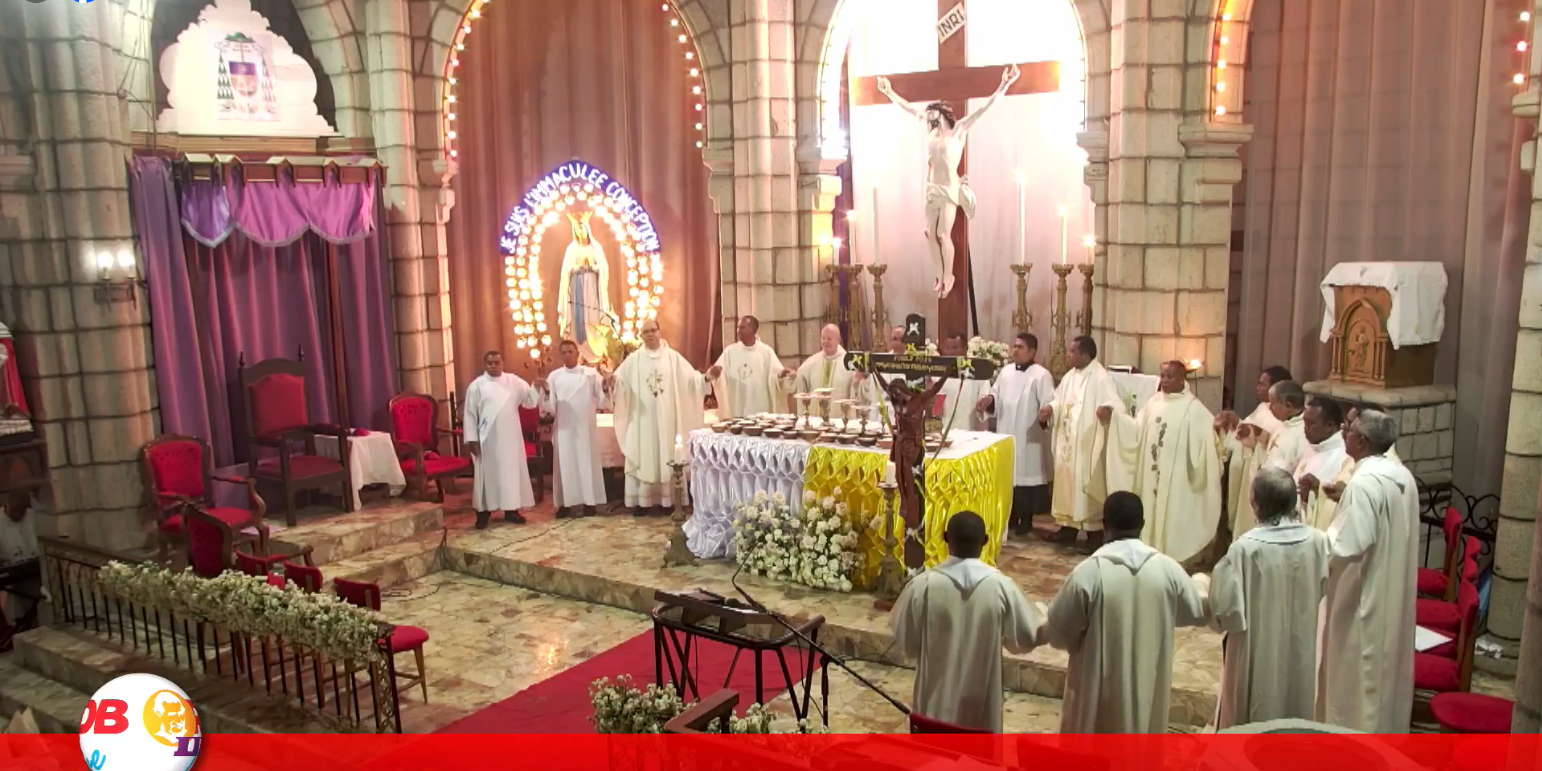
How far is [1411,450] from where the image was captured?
25.9 ft

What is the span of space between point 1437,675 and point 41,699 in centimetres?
763

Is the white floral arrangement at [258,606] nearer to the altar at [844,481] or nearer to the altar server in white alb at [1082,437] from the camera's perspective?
the altar at [844,481]

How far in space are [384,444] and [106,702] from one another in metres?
4.65

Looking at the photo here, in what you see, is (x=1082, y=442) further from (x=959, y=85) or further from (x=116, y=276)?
(x=116, y=276)

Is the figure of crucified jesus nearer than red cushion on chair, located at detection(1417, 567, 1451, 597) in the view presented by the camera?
No

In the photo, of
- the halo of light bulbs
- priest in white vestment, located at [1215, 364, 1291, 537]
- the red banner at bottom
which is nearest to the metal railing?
the red banner at bottom

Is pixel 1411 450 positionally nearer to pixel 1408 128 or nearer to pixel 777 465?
pixel 1408 128

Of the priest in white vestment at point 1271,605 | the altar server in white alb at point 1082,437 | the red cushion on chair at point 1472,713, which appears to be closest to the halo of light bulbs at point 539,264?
the altar server in white alb at point 1082,437

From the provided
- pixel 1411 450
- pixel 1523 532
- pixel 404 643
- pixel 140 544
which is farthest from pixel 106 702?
pixel 1411 450

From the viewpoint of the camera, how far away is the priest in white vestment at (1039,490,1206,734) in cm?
464

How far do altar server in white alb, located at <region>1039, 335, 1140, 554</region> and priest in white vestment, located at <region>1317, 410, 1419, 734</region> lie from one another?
2.89 m

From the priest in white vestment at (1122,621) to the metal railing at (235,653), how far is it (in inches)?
128

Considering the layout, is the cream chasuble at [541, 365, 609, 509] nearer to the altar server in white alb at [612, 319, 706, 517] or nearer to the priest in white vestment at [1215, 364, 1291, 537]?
the altar server in white alb at [612, 319, 706, 517]

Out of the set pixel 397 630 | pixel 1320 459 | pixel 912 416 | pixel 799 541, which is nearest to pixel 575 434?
pixel 799 541
